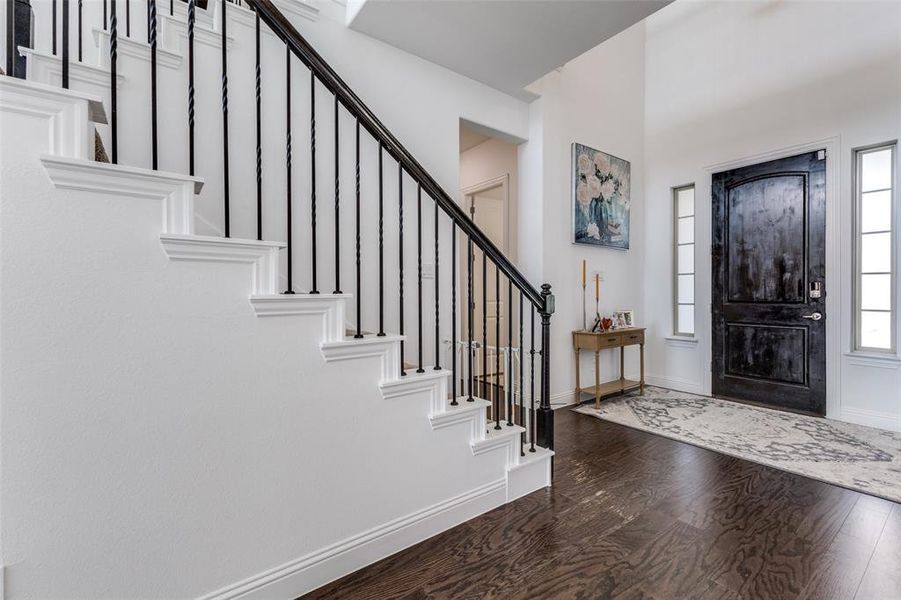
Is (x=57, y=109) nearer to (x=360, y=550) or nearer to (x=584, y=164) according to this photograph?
(x=360, y=550)

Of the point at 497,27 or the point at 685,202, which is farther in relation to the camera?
the point at 685,202

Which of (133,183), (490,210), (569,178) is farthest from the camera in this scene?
(490,210)

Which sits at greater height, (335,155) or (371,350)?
(335,155)

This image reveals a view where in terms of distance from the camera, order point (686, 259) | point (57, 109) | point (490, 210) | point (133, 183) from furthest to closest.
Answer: point (490, 210) < point (686, 259) < point (133, 183) < point (57, 109)

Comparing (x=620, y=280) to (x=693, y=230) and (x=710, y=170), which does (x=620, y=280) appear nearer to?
(x=693, y=230)

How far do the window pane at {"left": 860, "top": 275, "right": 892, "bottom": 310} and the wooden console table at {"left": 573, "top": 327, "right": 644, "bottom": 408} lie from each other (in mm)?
1767

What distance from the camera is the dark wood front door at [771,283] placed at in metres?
3.62

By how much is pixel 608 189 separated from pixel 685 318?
5.71 ft

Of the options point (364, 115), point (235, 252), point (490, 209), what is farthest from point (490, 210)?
point (235, 252)

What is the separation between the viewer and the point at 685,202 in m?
4.63

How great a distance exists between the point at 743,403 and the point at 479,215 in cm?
342

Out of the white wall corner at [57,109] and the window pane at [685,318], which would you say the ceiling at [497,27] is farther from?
the window pane at [685,318]

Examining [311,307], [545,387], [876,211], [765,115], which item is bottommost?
[545,387]

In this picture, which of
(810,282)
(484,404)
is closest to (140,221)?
(484,404)
